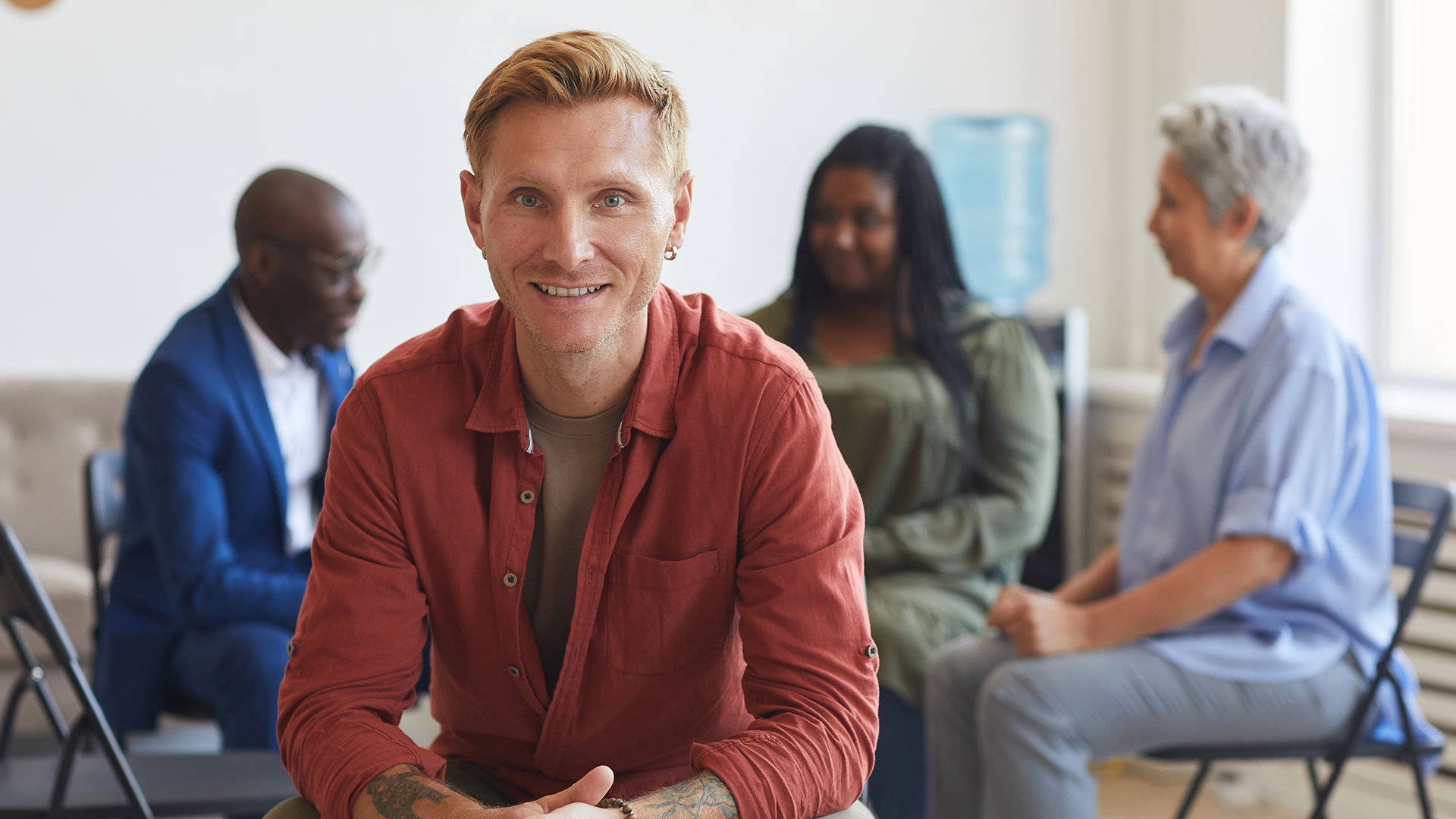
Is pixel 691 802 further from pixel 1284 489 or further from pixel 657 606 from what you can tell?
pixel 1284 489

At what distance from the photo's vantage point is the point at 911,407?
8.20 feet

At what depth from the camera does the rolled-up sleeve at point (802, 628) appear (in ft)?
4.18

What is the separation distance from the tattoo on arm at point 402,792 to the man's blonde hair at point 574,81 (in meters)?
0.63

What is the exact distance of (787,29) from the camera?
3887mm

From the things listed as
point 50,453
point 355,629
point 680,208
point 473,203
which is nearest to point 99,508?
point 50,453

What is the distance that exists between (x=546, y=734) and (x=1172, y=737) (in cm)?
111

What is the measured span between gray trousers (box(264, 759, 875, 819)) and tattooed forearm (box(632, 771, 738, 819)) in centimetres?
15

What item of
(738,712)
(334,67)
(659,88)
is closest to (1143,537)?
(738,712)

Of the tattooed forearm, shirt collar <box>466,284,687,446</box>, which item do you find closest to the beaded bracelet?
the tattooed forearm

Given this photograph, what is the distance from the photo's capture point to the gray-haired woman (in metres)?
1.99

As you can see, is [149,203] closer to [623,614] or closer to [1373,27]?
[623,614]

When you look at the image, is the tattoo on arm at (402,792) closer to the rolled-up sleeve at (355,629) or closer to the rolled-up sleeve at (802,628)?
the rolled-up sleeve at (355,629)

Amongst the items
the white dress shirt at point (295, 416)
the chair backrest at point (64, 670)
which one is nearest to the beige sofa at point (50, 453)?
the white dress shirt at point (295, 416)

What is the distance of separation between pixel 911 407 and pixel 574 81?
1397 mm
